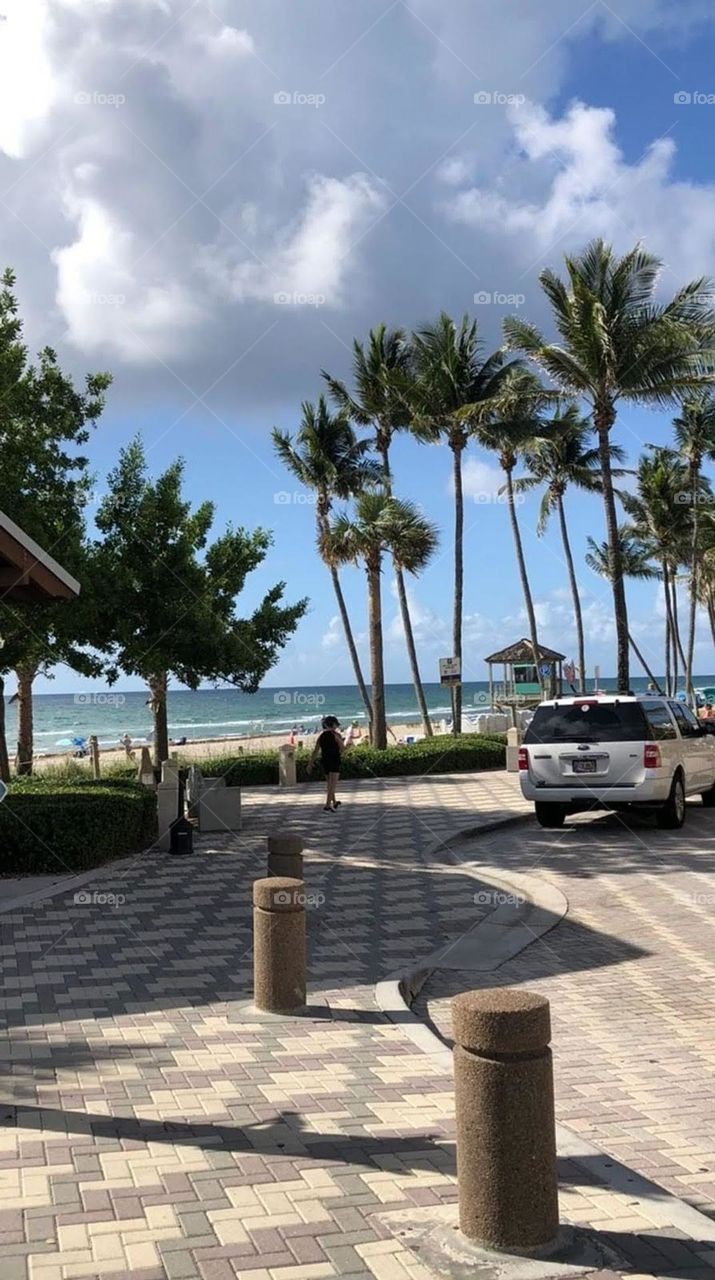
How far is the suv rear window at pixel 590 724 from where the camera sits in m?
14.9

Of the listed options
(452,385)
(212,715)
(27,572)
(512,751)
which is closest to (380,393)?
(452,385)

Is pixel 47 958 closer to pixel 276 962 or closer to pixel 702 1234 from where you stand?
→ pixel 276 962

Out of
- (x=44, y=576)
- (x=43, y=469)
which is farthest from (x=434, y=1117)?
(x=43, y=469)

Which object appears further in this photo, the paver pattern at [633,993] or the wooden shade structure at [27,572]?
the wooden shade structure at [27,572]

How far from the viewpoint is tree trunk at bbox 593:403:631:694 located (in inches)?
1031

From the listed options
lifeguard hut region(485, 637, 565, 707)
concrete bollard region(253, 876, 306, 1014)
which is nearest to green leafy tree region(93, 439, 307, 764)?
concrete bollard region(253, 876, 306, 1014)

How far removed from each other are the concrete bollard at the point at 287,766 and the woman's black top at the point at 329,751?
5502mm

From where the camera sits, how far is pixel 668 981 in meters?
8.15

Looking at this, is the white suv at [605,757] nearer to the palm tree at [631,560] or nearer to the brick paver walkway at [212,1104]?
the brick paver walkway at [212,1104]

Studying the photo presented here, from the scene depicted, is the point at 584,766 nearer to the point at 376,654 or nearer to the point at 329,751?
the point at 329,751

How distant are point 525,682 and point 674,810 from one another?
44.5 metres

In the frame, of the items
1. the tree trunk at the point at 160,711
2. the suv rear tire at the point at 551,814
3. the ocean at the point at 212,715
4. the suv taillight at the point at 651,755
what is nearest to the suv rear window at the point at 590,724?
the suv taillight at the point at 651,755

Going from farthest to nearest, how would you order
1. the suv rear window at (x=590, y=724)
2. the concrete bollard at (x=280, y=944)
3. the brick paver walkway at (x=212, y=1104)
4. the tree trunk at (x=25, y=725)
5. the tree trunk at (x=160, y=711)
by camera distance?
the tree trunk at (x=25, y=725), the tree trunk at (x=160, y=711), the suv rear window at (x=590, y=724), the concrete bollard at (x=280, y=944), the brick paver walkway at (x=212, y=1104)

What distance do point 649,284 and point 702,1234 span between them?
24427 millimetres
